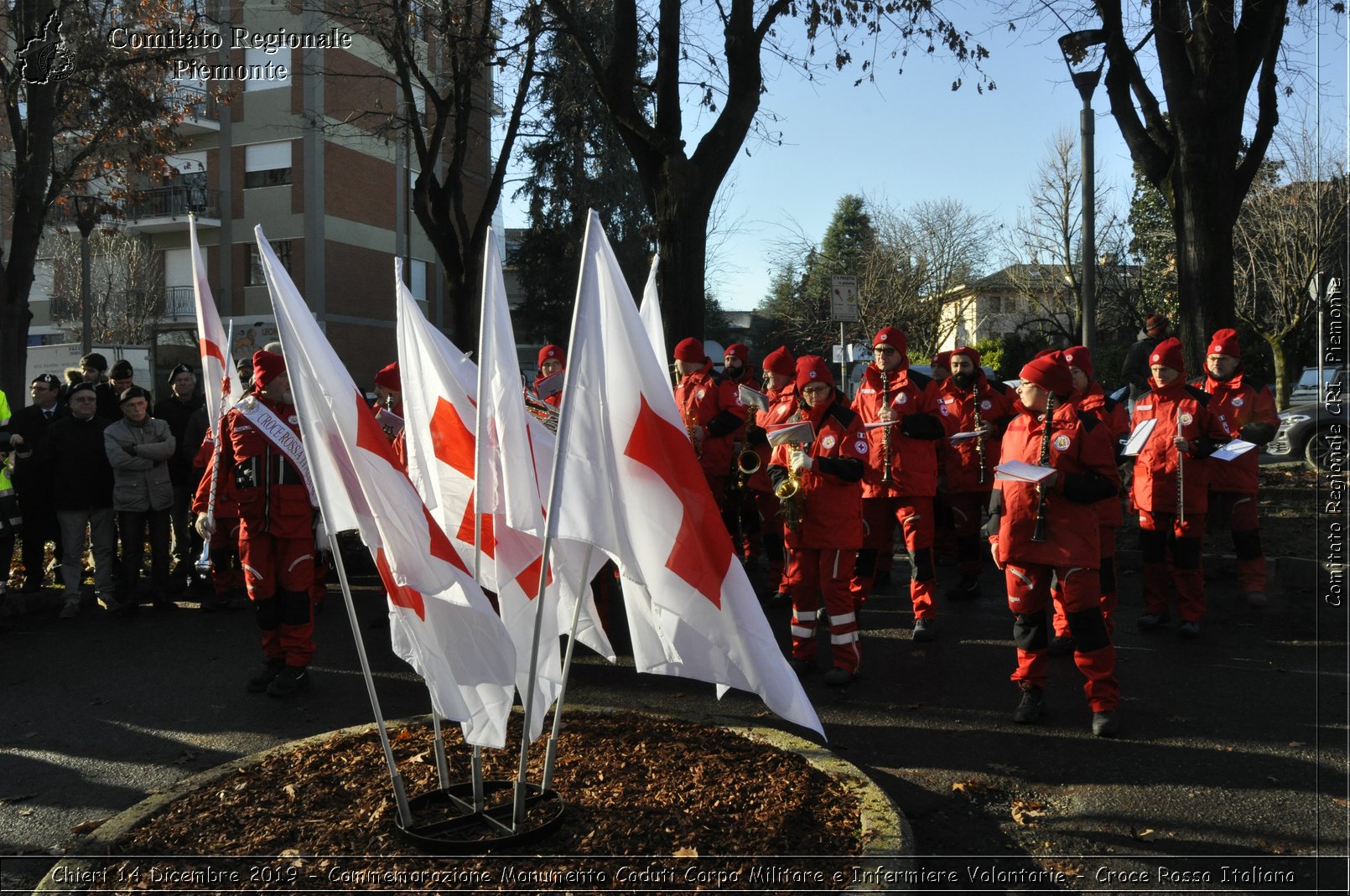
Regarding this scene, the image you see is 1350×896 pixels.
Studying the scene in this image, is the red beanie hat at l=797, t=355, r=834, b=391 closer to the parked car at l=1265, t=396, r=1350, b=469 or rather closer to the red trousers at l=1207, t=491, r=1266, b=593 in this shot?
the red trousers at l=1207, t=491, r=1266, b=593

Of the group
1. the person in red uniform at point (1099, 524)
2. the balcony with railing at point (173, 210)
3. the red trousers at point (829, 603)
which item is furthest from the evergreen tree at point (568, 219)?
the red trousers at point (829, 603)

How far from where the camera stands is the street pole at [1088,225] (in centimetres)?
1365

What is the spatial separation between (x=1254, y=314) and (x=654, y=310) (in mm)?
26365

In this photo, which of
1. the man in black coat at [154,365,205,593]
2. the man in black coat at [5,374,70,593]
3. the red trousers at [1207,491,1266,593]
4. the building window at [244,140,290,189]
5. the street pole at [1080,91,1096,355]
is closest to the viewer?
the red trousers at [1207,491,1266,593]

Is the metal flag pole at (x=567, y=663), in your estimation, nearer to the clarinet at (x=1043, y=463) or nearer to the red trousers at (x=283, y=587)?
the clarinet at (x=1043, y=463)

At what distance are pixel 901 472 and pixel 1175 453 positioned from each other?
6.39ft

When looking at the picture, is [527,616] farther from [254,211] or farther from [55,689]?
[254,211]

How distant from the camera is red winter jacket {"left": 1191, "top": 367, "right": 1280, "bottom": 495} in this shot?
805 centimetres

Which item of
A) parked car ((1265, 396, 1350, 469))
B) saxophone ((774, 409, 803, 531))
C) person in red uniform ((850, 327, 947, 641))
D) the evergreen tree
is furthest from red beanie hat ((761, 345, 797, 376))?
the evergreen tree

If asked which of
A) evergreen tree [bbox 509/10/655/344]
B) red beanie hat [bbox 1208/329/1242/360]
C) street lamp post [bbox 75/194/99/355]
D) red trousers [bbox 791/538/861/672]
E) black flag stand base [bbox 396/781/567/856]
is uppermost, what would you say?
evergreen tree [bbox 509/10/655/344]

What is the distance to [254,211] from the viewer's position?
36375mm

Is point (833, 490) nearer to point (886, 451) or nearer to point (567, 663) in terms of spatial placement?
point (886, 451)

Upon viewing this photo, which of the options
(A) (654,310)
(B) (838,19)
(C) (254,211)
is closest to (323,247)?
(C) (254,211)

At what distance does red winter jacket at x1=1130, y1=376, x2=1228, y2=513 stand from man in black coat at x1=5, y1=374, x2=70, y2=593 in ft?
29.8
